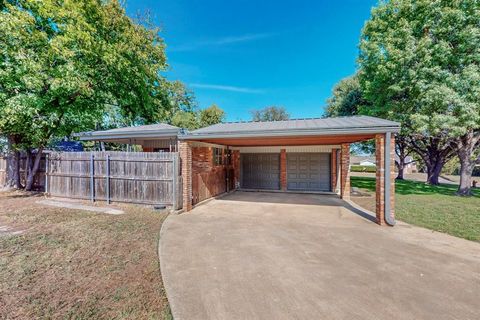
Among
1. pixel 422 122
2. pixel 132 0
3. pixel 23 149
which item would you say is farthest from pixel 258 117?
pixel 23 149

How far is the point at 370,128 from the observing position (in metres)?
5.46

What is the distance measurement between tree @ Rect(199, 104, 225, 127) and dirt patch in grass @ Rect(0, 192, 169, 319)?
58.0ft

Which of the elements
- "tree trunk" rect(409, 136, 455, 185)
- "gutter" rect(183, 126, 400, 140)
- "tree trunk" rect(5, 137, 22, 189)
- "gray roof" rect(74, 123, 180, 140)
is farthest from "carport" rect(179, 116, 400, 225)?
"tree trunk" rect(5, 137, 22, 189)

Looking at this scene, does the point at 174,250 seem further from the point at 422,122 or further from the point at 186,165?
the point at 422,122

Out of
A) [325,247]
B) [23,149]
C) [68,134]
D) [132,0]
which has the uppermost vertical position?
[132,0]

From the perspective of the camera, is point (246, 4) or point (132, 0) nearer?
point (246, 4)

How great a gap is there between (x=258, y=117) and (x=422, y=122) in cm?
2878

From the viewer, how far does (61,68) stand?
8516mm

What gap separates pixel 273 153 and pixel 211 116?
40.2 feet

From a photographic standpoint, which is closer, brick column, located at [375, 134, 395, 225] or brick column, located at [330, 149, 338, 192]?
brick column, located at [375, 134, 395, 225]

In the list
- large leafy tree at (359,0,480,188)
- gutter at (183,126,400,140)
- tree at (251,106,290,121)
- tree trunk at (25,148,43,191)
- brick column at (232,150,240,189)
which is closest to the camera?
gutter at (183,126,400,140)

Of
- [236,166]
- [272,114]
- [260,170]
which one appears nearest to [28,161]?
[236,166]

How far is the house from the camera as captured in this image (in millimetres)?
5711

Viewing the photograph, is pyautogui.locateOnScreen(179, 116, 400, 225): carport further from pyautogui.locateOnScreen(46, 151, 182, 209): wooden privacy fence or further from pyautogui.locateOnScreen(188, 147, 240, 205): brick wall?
pyautogui.locateOnScreen(46, 151, 182, 209): wooden privacy fence
